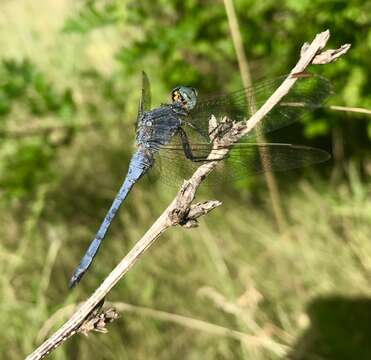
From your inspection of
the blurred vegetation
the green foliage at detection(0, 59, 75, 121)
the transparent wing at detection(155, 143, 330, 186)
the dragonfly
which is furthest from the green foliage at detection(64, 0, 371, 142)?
the transparent wing at detection(155, 143, 330, 186)

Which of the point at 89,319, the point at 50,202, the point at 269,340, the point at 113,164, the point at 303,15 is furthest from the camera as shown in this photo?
the point at 113,164

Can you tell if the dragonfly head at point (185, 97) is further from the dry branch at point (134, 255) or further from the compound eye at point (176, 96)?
the dry branch at point (134, 255)

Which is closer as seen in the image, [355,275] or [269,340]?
[269,340]

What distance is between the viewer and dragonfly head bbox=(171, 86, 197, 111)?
213 cm

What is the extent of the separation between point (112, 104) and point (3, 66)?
27.0 inches

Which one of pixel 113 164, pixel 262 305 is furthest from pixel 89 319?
pixel 113 164

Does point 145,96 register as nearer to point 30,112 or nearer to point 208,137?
point 208,137

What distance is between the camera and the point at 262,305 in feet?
9.81

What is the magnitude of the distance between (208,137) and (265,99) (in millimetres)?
305

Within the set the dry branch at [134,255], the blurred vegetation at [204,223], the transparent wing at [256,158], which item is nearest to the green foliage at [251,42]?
the blurred vegetation at [204,223]

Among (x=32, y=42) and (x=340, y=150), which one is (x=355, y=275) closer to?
(x=340, y=150)

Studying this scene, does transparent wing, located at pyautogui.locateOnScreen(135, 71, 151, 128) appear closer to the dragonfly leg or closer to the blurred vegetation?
the dragonfly leg

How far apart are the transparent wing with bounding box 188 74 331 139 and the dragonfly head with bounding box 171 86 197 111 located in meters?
0.12

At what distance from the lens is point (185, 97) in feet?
7.07
